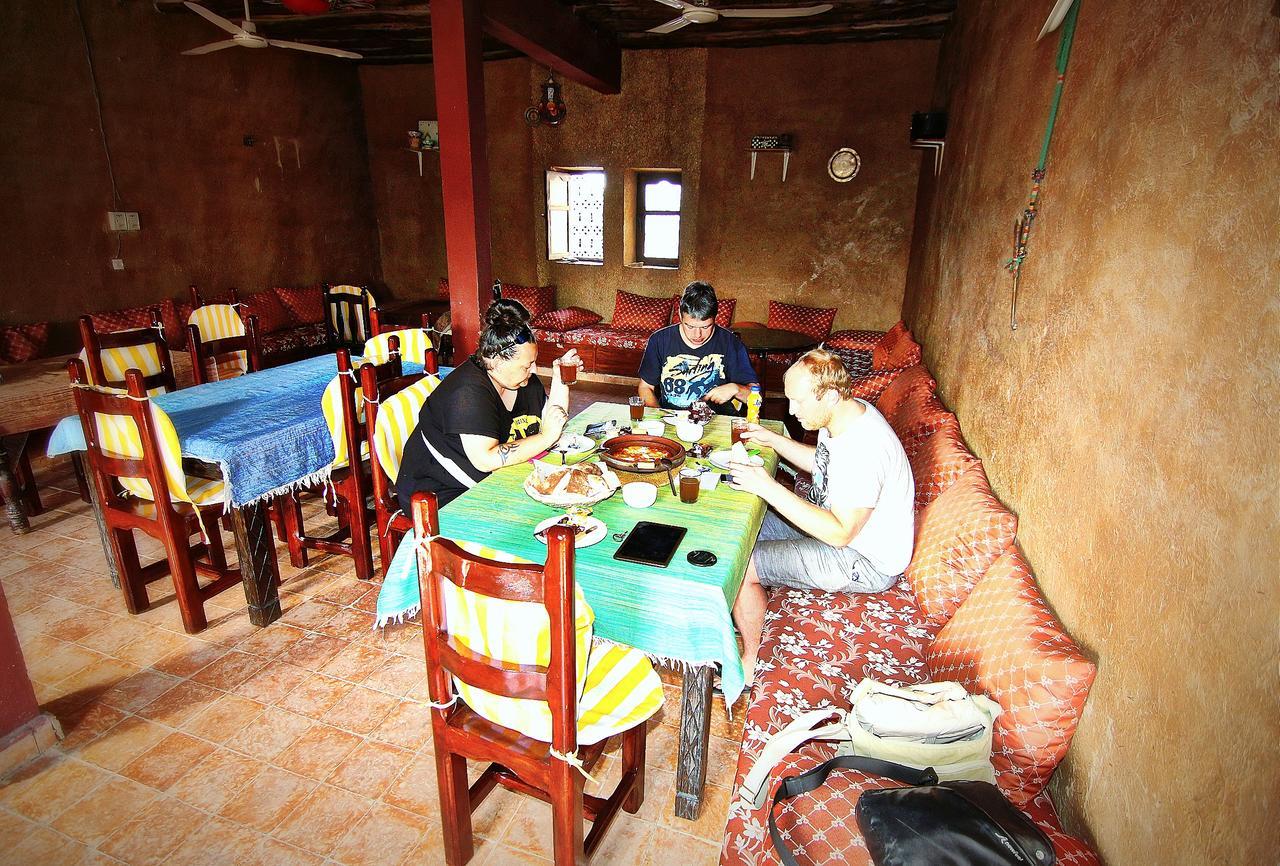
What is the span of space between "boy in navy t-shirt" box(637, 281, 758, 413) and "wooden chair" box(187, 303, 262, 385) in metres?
2.68

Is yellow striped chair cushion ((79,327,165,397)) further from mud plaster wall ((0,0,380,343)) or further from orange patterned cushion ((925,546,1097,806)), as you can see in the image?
orange patterned cushion ((925,546,1097,806))

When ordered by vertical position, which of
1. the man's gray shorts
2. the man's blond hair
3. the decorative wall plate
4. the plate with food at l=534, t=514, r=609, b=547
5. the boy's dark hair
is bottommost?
the man's gray shorts

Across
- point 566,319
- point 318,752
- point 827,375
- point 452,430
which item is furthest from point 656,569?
point 566,319

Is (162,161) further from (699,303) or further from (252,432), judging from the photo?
(699,303)

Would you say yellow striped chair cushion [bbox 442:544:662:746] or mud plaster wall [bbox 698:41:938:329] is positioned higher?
mud plaster wall [bbox 698:41:938:329]

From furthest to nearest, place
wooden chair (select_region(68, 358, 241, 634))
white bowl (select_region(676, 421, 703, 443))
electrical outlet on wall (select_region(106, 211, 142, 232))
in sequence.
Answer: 1. electrical outlet on wall (select_region(106, 211, 142, 232))
2. white bowl (select_region(676, 421, 703, 443))
3. wooden chair (select_region(68, 358, 241, 634))

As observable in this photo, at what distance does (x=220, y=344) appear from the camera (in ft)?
13.3

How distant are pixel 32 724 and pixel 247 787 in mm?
870

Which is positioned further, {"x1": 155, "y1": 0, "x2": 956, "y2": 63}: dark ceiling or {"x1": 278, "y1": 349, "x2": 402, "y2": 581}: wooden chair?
{"x1": 155, "y1": 0, "x2": 956, "y2": 63}: dark ceiling

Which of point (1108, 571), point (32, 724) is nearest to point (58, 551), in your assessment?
point (32, 724)

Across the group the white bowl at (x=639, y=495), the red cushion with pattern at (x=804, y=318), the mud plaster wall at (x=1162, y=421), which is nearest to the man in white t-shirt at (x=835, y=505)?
the white bowl at (x=639, y=495)

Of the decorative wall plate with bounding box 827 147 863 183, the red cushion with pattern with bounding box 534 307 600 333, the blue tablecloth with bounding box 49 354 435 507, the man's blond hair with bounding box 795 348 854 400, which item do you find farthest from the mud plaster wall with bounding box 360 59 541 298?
the man's blond hair with bounding box 795 348 854 400

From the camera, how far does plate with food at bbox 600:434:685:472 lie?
2.49 meters

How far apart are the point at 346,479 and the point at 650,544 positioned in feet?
6.96
